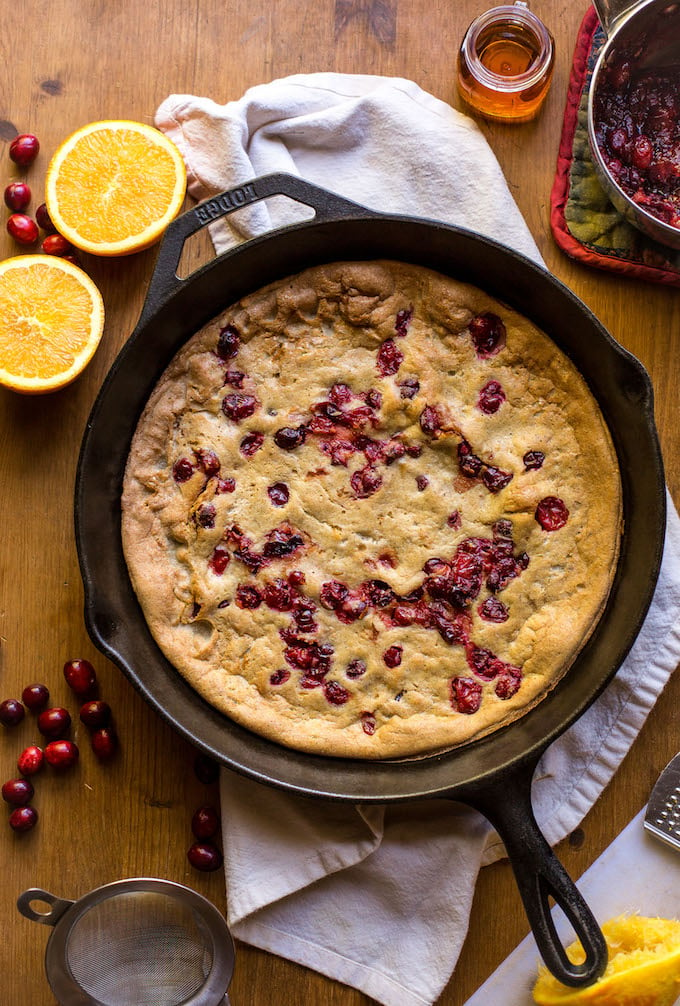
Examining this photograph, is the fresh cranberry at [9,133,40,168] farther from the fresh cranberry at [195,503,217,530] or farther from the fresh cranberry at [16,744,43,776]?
the fresh cranberry at [16,744,43,776]

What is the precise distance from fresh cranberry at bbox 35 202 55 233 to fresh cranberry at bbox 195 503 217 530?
3.66 ft

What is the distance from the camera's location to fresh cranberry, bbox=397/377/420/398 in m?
3.07

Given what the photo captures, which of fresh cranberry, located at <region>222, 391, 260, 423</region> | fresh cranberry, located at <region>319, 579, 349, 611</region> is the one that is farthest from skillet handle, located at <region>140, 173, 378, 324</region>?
fresh cranberry, located at <region>319, 579, 349, 611</region>

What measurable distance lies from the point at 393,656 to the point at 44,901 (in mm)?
1323

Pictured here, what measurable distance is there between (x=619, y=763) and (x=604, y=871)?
0.35 meters

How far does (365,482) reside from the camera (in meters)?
3.07

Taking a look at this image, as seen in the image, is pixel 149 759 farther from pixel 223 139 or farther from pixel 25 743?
pixel 223 139

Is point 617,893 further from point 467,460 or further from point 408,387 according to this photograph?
point 408,387

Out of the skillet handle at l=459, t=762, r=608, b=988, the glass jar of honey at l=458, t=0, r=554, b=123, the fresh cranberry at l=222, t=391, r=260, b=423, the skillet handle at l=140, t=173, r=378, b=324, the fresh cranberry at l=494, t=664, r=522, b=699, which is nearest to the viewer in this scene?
the skillet handle at l=459, t=762, r=608, b=988

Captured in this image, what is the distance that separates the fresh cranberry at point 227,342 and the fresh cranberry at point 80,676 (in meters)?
1.10

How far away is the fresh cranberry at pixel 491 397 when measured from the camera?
10.1 ft

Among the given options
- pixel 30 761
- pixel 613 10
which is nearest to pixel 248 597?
pixel 30 761

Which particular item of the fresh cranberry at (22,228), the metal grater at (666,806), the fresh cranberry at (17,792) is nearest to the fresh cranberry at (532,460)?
the metal grater at (666,806)

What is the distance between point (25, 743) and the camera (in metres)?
3.25
